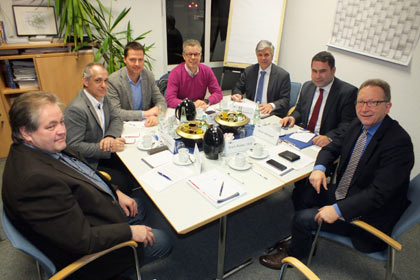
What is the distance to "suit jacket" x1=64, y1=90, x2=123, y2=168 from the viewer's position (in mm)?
1956

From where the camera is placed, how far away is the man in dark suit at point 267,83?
2.89 m

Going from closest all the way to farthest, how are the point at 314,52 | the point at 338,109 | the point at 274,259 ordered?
the point at 274,259 < the point at 338,109 < the point at 314,52

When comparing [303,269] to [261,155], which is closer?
[303,269]

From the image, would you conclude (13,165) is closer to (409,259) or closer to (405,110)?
(409,259)

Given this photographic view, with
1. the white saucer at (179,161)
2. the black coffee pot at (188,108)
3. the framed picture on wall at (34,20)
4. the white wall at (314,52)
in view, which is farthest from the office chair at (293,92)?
the framed picture on wall at (34,20)

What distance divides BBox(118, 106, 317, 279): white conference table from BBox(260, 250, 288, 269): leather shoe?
9.6 inches

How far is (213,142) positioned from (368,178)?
101 cm

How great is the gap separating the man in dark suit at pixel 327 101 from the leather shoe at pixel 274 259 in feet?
3.28

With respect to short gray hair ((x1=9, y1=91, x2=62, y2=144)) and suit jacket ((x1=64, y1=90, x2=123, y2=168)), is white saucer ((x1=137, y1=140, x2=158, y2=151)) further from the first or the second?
short gray hair ((x1=9, y1=91, x2=62, y2=144))

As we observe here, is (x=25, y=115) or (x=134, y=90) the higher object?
(x=25, y=115)

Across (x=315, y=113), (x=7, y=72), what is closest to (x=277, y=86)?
(x=315, y=113)

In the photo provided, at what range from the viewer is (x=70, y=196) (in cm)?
119

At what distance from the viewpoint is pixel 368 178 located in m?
1.66

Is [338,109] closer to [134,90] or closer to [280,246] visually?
[280,246]
